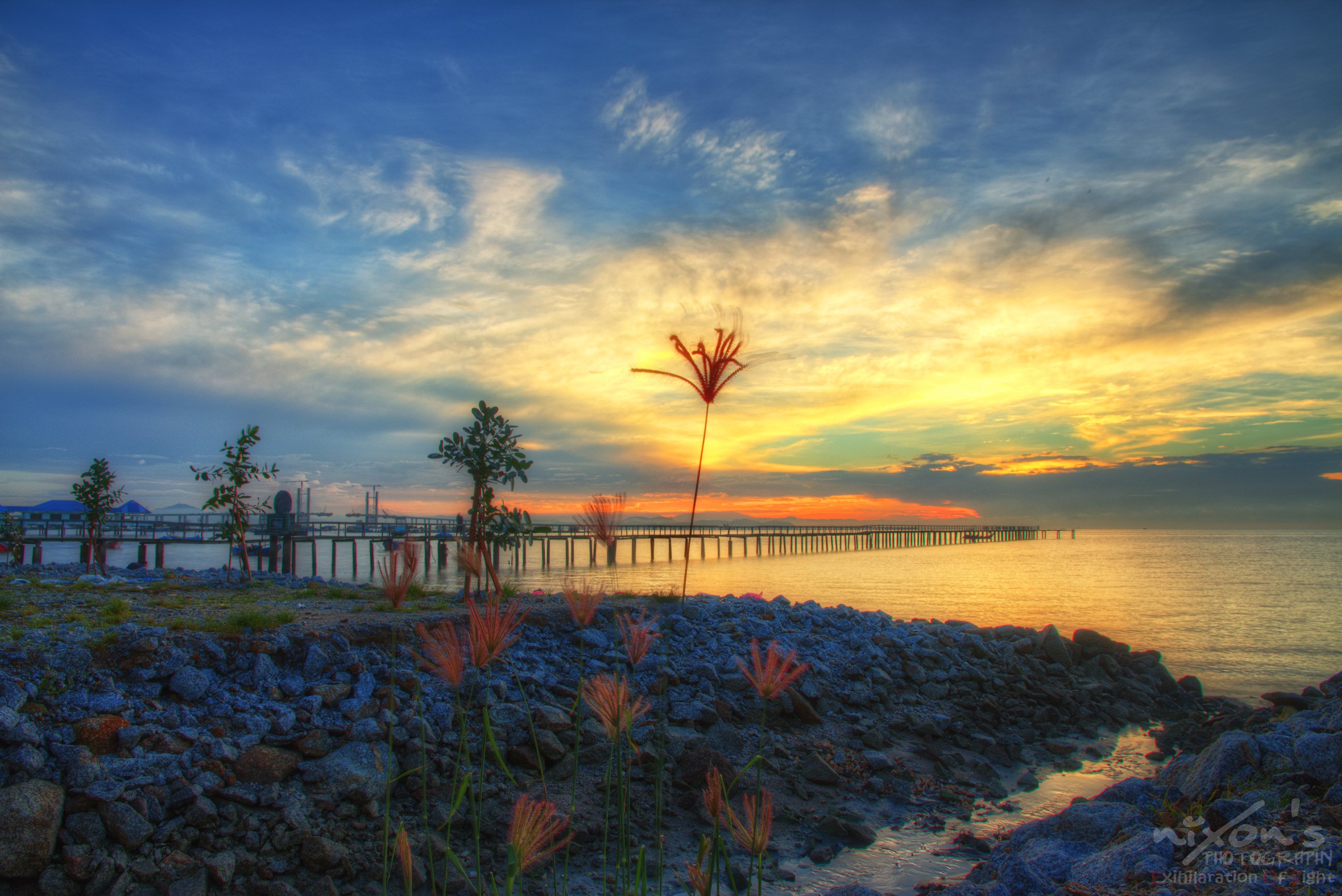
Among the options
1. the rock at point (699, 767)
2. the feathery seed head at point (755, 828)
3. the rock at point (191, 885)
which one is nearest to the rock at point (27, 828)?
the rock at point (191, 885)

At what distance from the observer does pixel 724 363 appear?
2.62 metres

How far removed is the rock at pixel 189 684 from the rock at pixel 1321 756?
9.36m

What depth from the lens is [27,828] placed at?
4734 millimetres

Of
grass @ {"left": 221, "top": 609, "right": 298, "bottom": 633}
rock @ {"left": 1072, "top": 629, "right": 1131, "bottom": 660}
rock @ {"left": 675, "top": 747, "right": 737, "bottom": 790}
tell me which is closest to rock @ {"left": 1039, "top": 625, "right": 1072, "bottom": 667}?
rock @ {"left": 1072, "top": 629, "right": 1131, "bottom": 660}

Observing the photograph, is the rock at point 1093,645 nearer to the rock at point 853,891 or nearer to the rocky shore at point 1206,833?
the rocky shore at point 1206,833

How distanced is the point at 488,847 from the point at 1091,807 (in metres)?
5.12

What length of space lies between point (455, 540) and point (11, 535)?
25.8m

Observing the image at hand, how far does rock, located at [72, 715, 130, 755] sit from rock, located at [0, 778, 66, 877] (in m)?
0.64

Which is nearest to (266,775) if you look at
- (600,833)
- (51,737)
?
(51,737)

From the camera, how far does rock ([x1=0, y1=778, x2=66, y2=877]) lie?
465cm

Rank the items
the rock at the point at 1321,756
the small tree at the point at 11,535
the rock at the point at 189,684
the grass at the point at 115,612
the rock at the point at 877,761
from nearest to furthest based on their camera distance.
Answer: the rock at the point at 1321,756 → the rock at the point at 189,684 → the grass at the point at 115,612 → the rock at the point at 877,761 → the small tree at the point at 11,535

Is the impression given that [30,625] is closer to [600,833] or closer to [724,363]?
[600,833]

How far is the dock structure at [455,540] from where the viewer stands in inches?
1262

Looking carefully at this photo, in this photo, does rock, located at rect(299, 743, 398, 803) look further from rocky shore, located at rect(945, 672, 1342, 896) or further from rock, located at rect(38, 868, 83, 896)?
rocky shore, located at rect(945, 672, 1342, 896)
